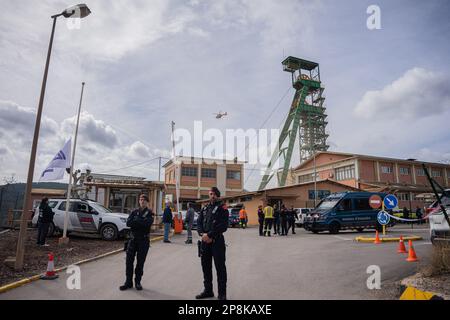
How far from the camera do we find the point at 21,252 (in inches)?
311

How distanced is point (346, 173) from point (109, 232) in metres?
37.3

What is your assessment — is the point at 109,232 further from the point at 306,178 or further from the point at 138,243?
the point at 306,178

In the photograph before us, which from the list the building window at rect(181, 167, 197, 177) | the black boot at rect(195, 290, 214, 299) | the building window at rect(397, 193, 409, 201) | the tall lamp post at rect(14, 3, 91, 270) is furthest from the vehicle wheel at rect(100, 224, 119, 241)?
the building window at rect(397, 193, 409, 201)

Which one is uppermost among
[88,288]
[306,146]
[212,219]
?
[306,146]

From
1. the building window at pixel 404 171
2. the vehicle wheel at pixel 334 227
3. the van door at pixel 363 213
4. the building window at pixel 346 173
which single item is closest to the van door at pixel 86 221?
the vehicle wheel at pixel 334 227

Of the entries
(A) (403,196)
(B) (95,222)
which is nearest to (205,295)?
(B) (95,222)

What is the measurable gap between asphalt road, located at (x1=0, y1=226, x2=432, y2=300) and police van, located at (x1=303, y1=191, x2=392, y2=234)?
26.0 ft

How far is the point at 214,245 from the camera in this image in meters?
5.48

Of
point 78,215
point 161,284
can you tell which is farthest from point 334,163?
point 161,284

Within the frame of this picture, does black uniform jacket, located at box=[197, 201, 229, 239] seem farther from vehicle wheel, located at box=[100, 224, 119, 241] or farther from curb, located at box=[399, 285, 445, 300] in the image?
vehicle wheel, located at box=[100, 224, 119, 241]

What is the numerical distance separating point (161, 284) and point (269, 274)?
2.43 meters

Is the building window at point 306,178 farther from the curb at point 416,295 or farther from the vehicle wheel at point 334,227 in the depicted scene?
the curb at point 416,295

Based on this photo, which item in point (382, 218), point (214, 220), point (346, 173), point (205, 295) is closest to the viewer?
point (205, 295)
